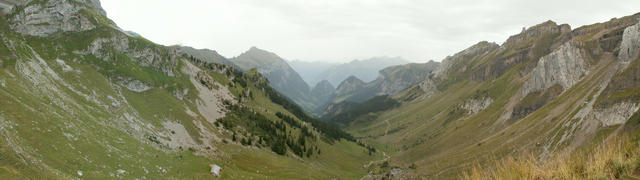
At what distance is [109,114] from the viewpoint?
52.5m

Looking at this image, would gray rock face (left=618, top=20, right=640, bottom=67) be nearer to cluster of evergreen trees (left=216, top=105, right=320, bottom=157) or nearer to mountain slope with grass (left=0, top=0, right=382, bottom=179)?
mountain slope with grass (left=0, top=0, right=382, bottom=179)

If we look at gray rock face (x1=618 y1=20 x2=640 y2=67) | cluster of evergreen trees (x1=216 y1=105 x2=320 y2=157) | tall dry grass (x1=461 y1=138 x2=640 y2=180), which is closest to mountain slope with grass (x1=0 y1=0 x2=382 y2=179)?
cluster of evergreen trees (x1=216 y1=105 x2=320 y2=157)

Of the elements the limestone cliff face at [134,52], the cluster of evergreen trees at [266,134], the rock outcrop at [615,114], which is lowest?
the cluster of evergreen trees at [266,134]

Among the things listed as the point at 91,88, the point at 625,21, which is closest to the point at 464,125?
the point at 625,21

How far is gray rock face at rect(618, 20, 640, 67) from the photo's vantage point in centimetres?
10395

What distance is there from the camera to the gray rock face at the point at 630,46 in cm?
10395

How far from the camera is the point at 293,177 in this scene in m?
70.2

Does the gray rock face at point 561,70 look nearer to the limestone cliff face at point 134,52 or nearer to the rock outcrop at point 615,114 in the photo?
A: the rock outcrop at point 615,114

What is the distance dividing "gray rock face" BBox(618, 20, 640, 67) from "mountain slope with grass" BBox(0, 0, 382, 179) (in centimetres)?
10608

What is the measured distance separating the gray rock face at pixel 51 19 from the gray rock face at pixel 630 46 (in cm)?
16978

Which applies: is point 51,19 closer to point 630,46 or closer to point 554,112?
point 554,112

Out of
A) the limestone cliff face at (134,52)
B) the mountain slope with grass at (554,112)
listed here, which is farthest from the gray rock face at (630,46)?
the limestone cliff face at (134,52)

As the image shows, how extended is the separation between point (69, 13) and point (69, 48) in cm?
1975

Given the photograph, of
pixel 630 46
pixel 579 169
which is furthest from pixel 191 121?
pixel 630 46
